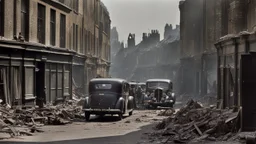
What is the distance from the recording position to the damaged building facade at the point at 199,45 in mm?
41656

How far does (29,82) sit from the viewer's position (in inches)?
973

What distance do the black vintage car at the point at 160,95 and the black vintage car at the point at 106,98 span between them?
931 cm

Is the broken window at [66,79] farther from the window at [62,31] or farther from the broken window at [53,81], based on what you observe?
the broken window at [53,81]

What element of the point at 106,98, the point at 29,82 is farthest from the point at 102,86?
the point at 29,82

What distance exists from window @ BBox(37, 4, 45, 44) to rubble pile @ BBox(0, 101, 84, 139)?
17.7 feet

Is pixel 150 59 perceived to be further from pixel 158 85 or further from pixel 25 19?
pixel 25 19

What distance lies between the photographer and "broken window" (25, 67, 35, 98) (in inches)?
952

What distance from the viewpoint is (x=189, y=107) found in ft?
70.1

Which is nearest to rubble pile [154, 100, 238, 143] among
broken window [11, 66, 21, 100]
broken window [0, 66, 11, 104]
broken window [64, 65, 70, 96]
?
broken window [0, 66, 11, 104]

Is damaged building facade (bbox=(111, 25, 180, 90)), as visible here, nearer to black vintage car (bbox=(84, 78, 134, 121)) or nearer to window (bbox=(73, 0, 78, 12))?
window (bbox=(73, 0, 78, 12))

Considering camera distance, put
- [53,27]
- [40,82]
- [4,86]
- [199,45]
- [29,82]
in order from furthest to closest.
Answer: [199,45], [53,27], [40,82], [29,82], [4,86]

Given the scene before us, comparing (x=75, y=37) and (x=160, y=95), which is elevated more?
(x=75, y=37)

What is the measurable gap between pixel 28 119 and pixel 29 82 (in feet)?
20.1

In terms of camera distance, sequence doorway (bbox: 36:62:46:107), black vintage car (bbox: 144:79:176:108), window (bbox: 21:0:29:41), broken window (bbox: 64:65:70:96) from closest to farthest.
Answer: window (bbox: 21:0:29:41) < doorway (bbox: 36:62:46:107) < broken window (bbox: 64:65:70:96) < black vintage car (bbox: 144:79:176:108)
